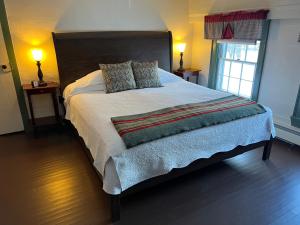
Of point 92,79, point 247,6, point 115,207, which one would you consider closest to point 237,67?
point 247,6

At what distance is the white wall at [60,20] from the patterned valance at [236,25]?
84cm

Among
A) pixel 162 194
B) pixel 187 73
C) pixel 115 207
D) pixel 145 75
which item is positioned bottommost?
pixel 162 194

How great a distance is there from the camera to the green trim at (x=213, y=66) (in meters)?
4.00

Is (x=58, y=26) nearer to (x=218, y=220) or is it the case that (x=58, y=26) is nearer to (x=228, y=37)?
(x=228, y=37)

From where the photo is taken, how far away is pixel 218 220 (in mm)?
1837

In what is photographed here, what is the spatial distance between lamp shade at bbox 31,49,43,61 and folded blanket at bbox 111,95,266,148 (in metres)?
1.83

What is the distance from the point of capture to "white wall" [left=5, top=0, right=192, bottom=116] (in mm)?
3092

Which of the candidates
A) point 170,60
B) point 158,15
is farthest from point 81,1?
point 170,60

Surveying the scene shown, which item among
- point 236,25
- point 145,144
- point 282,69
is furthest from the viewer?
point 236,25

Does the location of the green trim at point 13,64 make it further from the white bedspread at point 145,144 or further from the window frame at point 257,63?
the window frame at point 257,63

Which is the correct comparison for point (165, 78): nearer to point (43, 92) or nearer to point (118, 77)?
point (118, 77)

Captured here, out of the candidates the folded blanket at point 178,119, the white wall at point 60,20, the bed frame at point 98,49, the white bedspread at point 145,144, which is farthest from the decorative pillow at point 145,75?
the folded blanket at point 178,119

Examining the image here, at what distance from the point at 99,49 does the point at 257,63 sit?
2.42 metres

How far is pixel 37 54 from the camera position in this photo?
3.10 metres
